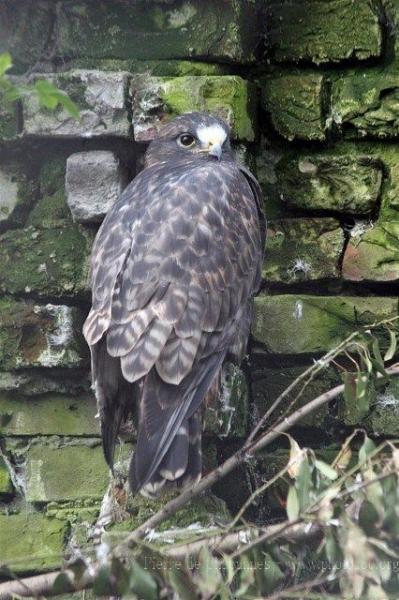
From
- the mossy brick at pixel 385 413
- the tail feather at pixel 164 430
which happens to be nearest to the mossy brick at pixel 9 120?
the tail feather at pixel 164 430

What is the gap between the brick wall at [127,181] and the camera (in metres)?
2.82

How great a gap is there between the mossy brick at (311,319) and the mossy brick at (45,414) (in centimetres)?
50

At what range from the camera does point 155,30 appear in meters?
2.87

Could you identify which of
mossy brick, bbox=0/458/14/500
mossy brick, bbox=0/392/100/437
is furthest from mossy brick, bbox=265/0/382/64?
mossy brick, bbox=0/458/14/500

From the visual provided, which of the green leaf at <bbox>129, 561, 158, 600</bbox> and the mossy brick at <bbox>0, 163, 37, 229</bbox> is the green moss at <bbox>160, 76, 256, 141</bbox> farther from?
the green leaf at <bbox>129, 561, 158, 600</bbox>

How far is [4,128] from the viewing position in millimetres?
2869

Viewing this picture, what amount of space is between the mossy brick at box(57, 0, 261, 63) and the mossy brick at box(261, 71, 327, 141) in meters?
0.13

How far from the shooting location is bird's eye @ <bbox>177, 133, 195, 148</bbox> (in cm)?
308

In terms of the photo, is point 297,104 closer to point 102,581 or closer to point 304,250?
point 304,250

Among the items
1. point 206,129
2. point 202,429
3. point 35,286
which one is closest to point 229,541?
point 202,429

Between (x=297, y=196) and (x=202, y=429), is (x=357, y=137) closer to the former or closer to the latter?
(x=297, y=196)

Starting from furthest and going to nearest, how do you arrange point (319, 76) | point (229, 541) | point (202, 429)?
point (319, 76)
point (202, 429)
point (229, 541)

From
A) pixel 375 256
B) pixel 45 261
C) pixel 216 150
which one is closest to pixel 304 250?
pixel 375 256

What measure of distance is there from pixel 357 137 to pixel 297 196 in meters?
0.22
